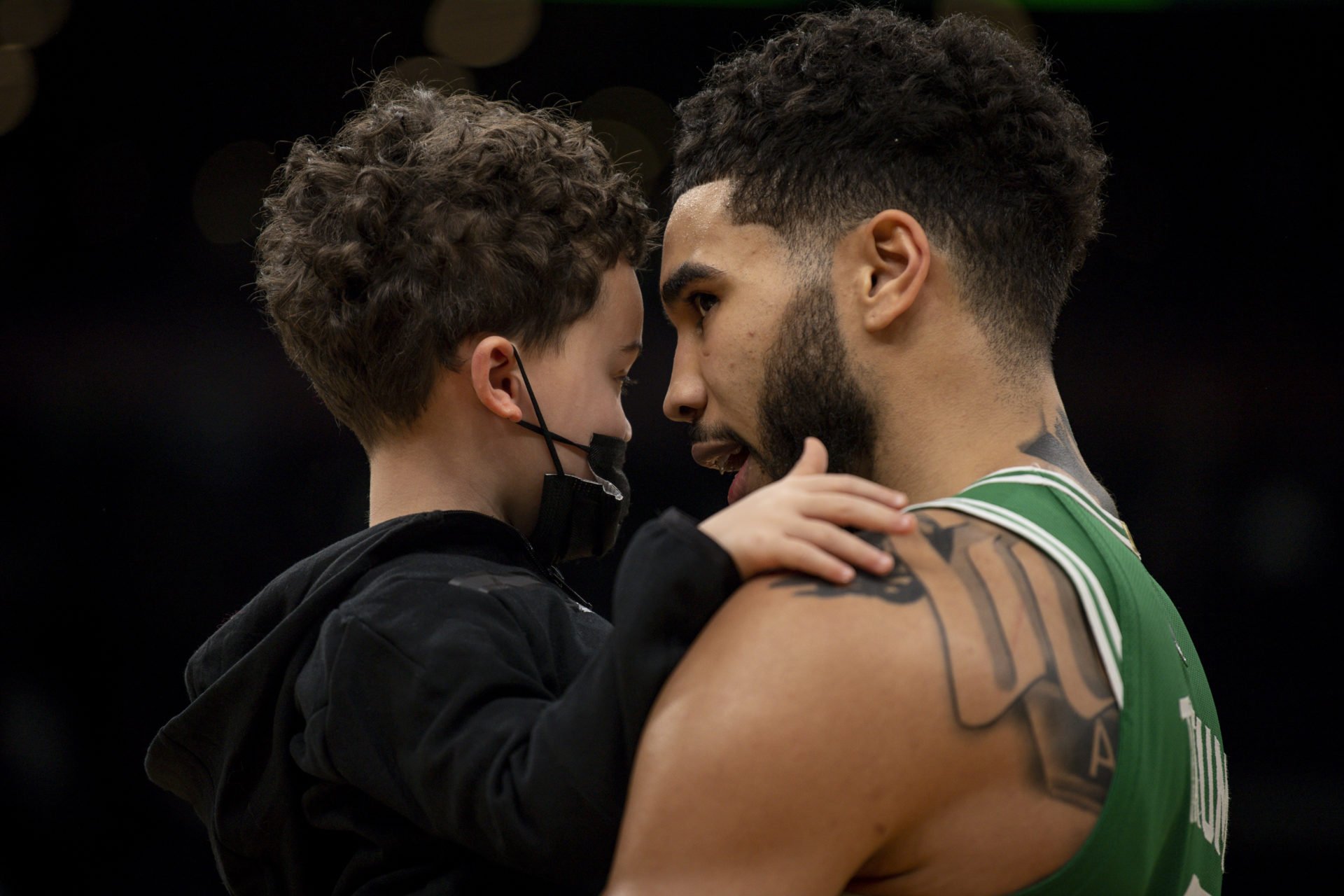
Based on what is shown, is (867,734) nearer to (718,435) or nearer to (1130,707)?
(1130,707)

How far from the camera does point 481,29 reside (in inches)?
138

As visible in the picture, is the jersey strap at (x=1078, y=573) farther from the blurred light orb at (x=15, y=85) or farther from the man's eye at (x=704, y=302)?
the blurred light orb at (x=15, y=85)

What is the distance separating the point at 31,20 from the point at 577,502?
272 centimetres

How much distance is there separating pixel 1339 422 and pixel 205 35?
A: 3.58m

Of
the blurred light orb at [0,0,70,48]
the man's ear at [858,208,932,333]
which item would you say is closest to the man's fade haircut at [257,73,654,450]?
the man's ear at [858,208,932,333]

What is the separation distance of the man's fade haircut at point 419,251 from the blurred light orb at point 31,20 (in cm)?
223

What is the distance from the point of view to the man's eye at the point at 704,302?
4.69 feet

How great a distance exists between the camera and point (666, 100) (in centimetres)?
381

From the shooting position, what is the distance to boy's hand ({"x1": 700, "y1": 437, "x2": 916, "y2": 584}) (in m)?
0.98

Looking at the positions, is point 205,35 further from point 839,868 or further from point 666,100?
point 839,868

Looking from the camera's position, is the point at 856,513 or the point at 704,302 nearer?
the point at 856,513

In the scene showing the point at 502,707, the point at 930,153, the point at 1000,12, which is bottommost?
the point at 502,707

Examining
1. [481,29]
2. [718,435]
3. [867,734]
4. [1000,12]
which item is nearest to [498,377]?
[718,435]

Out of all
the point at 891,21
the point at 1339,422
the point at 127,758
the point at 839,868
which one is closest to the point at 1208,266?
the point at 1339,422
